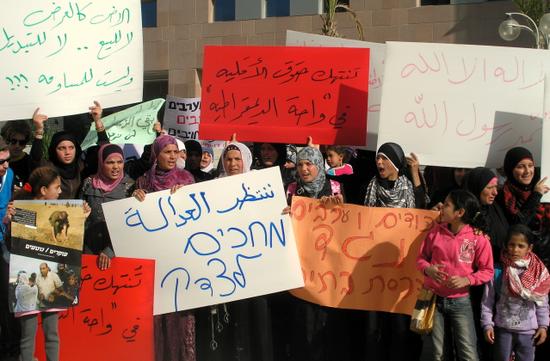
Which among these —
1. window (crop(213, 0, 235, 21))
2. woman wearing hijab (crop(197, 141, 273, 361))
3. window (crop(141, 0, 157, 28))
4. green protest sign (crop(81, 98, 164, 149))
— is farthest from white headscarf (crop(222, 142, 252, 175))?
window (crop(141, 0, 157, 28))

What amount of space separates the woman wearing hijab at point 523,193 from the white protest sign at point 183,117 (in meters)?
5.12

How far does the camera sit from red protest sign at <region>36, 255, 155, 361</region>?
5434mm

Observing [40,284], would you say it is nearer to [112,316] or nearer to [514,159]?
[112,316]

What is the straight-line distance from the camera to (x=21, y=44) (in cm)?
589

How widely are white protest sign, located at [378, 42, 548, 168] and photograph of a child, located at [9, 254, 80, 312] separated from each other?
2.34 metres

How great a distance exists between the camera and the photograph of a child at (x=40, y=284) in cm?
511

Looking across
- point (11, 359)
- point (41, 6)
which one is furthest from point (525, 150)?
point (11, 359)

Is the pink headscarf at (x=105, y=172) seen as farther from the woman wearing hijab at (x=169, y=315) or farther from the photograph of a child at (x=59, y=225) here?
the photograph of a child at (x=59, y=225)

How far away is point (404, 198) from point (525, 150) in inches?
33.2

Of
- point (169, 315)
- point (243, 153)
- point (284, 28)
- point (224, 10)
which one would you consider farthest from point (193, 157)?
point (224, 10)

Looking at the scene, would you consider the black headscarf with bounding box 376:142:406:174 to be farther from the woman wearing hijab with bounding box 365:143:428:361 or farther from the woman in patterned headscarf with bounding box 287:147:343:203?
the woman in patterned headscarf with bounding box 287:147:343:203

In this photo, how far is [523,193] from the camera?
531cm

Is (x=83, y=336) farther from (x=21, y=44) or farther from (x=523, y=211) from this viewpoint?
(x=523, y=211)

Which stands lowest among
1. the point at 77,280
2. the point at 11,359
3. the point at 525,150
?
the point at 11,359
